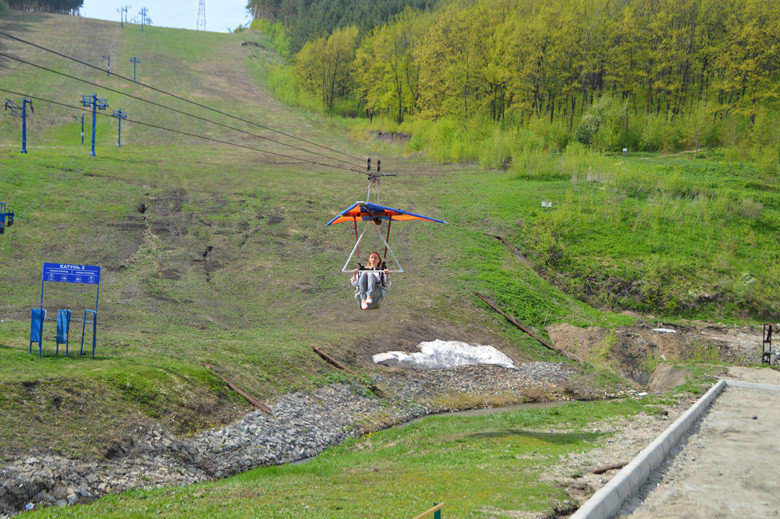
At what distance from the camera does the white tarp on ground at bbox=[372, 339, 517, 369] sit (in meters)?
25.3

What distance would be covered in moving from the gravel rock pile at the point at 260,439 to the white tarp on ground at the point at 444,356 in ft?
A: 1.72

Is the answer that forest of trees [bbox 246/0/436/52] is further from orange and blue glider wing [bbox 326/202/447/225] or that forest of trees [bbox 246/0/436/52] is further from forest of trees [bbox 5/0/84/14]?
orange and blue glider wing [bbox 326/202/447/225]

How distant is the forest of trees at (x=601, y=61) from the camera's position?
64.6m

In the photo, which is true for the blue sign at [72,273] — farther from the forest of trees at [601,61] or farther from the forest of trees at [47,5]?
the forest of trees at [47,5]

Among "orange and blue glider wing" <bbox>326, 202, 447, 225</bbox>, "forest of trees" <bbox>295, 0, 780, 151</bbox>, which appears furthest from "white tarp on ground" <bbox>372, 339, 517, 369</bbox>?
"forest of trees" <bbox>295, 0, 780, 151</bbox>

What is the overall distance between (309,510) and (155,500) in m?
3.65

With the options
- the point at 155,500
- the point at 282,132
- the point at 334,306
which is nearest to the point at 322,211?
the point at 334,306

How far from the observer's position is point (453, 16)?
72625mm

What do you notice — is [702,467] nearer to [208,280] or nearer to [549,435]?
[549,435]

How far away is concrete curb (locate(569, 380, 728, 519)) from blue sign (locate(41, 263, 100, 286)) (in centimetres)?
1455

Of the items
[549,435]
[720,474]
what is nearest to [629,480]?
[720,474]

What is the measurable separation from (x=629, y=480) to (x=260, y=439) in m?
10.4

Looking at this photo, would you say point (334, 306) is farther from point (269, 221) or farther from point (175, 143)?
point (175, 143)

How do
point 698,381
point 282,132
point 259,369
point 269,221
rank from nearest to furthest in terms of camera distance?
point 259,369 → point 698,381 → point 269,221 → point 282,132
